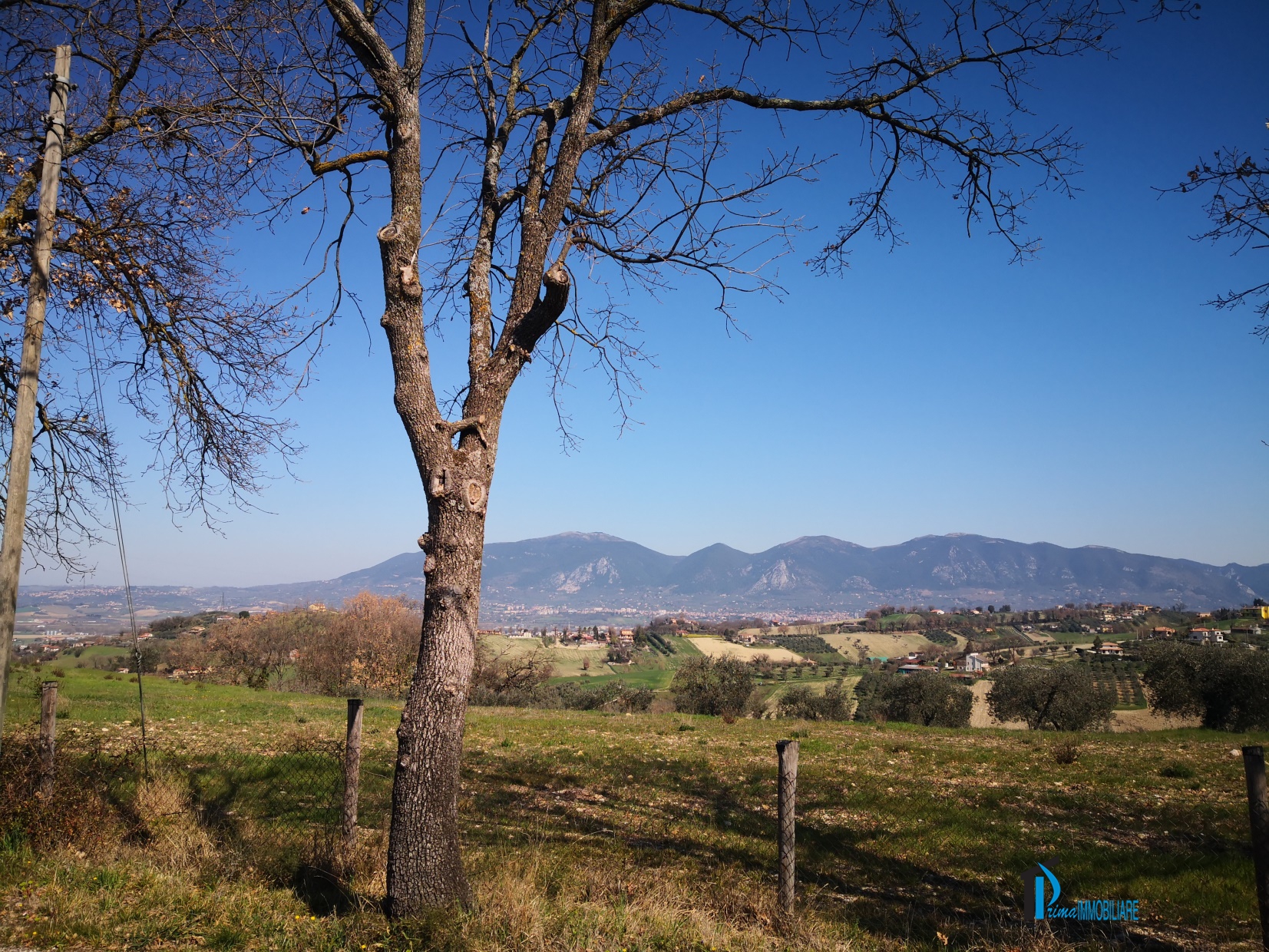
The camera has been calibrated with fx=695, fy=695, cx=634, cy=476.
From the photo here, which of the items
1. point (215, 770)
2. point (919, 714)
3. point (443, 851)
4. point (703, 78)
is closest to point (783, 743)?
point (443, 851)

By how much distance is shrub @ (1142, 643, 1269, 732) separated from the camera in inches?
926

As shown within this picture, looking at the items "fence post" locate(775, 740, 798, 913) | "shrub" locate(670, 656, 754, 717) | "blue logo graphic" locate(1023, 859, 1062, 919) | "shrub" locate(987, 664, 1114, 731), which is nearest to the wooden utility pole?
"fence post" locate(775, 740, 798, 913)

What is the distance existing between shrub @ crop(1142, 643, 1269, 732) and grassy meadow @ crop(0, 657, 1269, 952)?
12.4 metres

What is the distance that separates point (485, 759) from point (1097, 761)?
1145 centimetres

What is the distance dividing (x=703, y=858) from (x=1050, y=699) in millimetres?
30289

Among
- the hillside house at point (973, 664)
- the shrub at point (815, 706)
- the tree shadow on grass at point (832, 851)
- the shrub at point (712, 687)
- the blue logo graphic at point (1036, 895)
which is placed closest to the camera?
the blue logo graphic at point (1036, 895)

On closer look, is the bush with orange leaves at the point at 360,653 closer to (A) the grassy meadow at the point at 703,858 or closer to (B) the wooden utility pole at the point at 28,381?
(A) the grassy meadow at the point at 703,858

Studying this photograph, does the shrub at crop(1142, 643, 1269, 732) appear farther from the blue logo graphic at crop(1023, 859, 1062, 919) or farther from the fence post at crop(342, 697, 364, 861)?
the fence post at crop(342, 697, 364, 861)

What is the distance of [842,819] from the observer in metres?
8.66

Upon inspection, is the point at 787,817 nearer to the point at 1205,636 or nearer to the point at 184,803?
the point at 184,803

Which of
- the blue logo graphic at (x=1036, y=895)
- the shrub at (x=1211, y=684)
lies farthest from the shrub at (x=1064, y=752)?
the shrub at (x=1211, y=684)

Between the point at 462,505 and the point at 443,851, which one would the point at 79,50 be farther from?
the point at 443,851

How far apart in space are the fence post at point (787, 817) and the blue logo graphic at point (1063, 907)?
1.60m

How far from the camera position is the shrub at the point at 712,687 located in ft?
119
